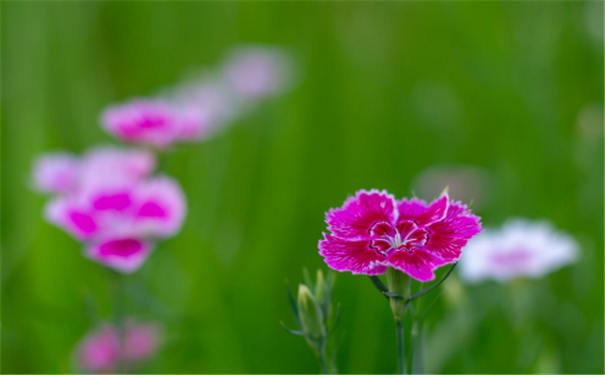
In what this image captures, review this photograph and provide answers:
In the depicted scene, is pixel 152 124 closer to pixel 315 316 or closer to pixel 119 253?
pixel 119 253

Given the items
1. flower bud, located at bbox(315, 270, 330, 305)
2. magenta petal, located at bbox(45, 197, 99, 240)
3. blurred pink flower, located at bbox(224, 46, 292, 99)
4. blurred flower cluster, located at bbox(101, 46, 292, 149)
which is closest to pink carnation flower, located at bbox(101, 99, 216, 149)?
magenta petal, located at bbox(45, 197, 99, 240)

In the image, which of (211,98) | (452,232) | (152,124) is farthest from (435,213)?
(211,98)

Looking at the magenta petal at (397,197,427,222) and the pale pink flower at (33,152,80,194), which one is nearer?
the magenta petal at (397,197,427,222)

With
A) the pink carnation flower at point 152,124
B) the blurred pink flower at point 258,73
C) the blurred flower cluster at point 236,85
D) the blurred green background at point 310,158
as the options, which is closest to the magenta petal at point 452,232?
the blurred green background at point 310,158

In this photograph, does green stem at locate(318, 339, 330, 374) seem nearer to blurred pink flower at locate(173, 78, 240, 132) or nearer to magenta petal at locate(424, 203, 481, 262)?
magenta petal at locate(424, 203, 481, 262)

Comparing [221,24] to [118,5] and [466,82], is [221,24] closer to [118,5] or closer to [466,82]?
[118,5]

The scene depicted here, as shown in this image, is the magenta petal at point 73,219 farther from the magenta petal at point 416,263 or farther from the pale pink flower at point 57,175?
the magenta petal at point 416,263

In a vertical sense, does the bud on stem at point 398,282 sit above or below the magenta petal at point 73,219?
below

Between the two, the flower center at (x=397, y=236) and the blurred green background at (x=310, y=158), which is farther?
the blurred green background at (x=310, y=158)
